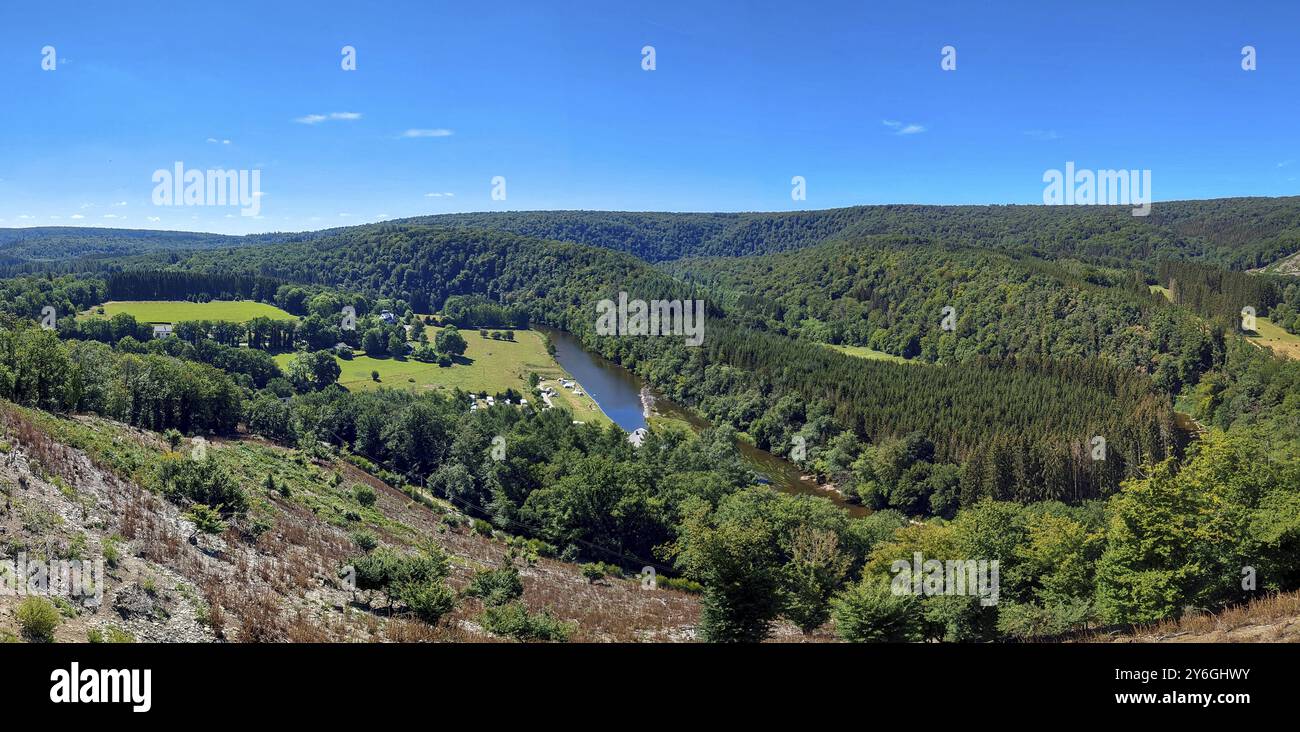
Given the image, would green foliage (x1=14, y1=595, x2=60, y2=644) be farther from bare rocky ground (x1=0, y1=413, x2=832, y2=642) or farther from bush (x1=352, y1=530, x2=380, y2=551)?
bush (x1=352, y1=530, x2=380, y2=551)

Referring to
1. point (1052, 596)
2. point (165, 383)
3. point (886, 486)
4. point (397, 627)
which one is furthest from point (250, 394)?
point (1052, 596)

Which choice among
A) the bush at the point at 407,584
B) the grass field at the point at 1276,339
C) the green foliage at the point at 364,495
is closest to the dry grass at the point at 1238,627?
the bush at the point at 407,584

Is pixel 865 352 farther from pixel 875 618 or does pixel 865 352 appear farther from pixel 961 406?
pixel 875 618

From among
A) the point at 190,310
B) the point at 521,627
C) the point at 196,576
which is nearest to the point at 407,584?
the point at 521,627

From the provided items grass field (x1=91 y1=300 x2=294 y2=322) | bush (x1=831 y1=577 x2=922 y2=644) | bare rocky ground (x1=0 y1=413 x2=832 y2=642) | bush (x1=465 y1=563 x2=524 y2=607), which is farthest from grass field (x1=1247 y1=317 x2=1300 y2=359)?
grass field (x1=91 y1=300 x2=294 y2=322)
